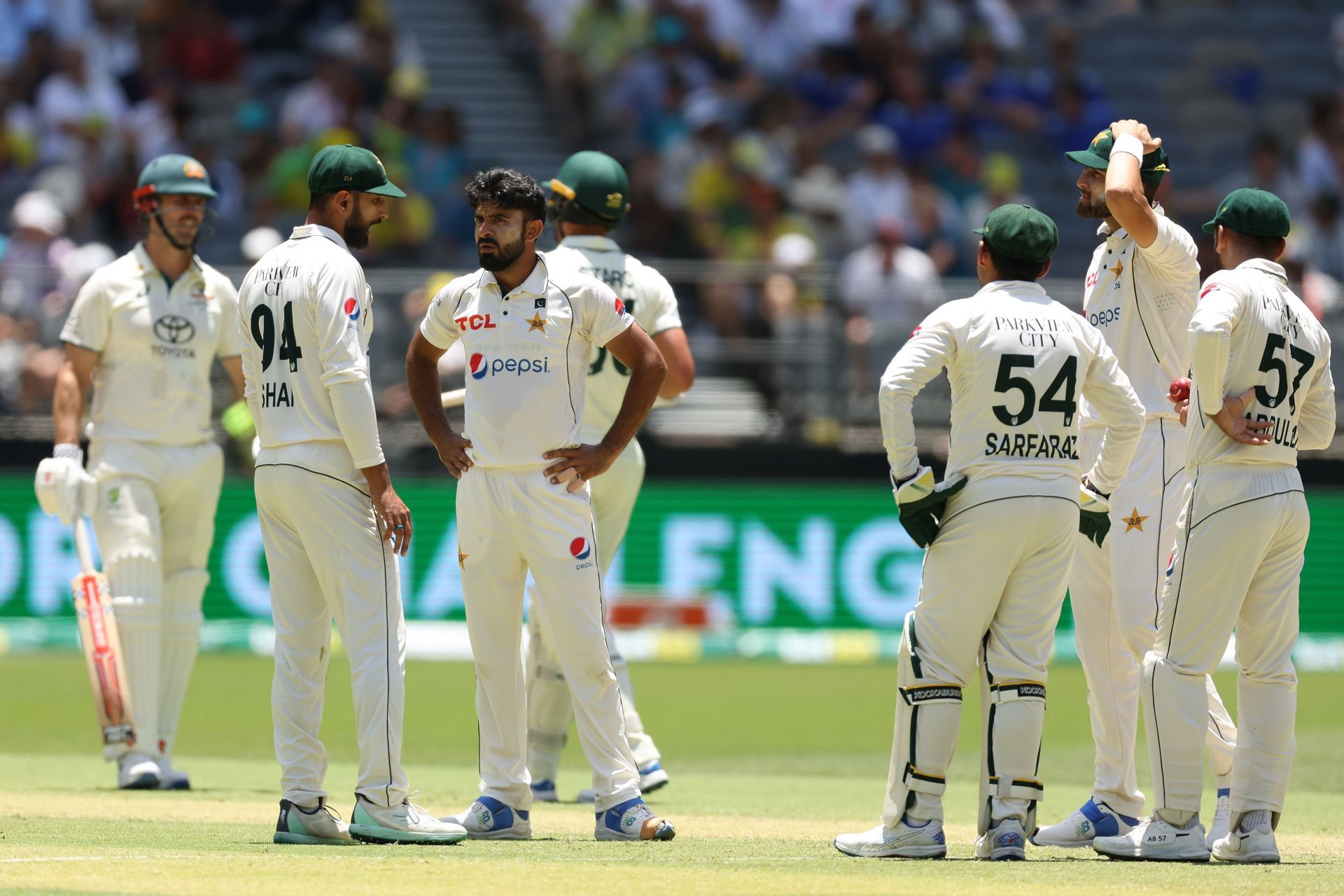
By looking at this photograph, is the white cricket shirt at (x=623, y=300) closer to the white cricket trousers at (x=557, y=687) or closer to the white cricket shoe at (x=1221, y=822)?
the white cricket trousers at (x=557, y=687)

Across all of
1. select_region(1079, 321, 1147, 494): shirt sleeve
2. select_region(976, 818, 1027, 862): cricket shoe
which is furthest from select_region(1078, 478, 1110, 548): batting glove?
select_region(976, 818, 1027, 862): cricket shoe

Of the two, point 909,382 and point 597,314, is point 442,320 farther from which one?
point 909,382

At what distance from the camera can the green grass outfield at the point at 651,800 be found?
6199 millimetres

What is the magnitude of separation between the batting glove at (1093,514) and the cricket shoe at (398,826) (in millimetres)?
2710

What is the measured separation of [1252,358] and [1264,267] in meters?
0.41

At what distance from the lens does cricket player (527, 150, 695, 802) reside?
938cm

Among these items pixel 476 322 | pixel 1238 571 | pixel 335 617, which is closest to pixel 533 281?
pixel 476 322

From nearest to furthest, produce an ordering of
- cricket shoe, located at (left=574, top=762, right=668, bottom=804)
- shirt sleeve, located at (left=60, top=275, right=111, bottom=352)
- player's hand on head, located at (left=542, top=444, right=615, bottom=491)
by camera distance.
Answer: player's hand on head, located at (left=542, top=444, right=615, bottom=491) < cricket shoe, located at (left=574, top=762, right=668, bottom=804) < shirt sleeve, located at (left=60, top=275, right=111, bottom=352)

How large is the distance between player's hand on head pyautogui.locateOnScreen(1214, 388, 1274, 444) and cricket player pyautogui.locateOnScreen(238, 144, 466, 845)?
3078mm

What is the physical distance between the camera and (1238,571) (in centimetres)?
714

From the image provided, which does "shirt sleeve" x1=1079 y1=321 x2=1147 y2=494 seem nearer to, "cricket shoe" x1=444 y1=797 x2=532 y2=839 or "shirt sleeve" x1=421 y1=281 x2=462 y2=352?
"shirt sleeve" x1=421 y1=281 x2=462 y2=352

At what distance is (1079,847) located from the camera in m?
7.72

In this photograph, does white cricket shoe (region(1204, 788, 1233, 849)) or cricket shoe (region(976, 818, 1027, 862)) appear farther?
white cricket shoe (region(1204, 788, 1233, 849))

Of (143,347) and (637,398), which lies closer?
(637,398)
